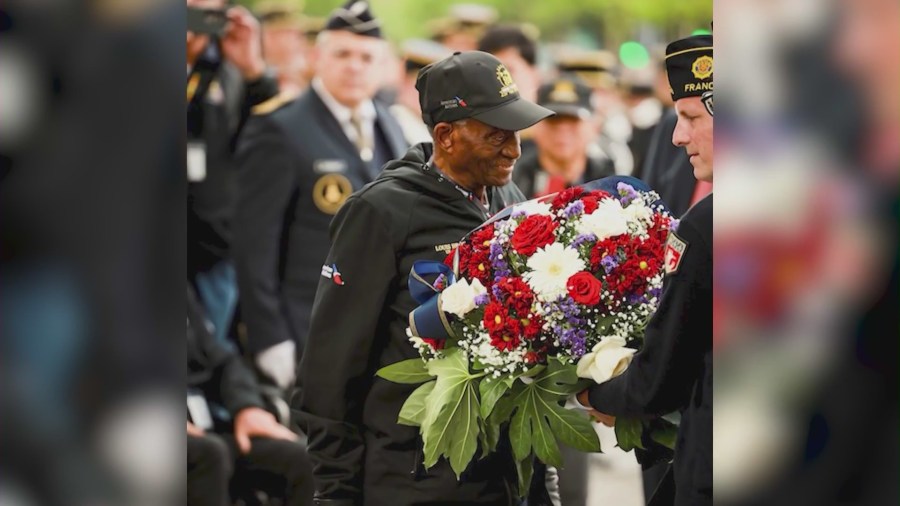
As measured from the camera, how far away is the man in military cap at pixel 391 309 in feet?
9.17

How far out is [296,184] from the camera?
5148 millimetres

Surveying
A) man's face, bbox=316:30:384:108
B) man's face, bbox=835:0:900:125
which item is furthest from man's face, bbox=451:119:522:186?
man's face, bbox=316:30:384:108

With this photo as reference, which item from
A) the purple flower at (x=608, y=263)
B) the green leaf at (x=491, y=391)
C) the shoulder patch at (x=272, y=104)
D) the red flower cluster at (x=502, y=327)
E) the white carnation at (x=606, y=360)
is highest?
the purple flower at (x=608, y=263)

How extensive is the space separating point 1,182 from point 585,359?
1566mm

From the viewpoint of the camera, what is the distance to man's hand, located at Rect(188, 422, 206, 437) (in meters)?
4.97

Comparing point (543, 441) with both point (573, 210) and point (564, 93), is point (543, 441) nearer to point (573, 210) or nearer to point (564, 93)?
point (573, 210)

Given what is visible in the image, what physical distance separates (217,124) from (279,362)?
98 centimetres

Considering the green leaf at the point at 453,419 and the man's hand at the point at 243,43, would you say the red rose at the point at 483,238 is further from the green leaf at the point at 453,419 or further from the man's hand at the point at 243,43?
the man's hand at the point at 243,43

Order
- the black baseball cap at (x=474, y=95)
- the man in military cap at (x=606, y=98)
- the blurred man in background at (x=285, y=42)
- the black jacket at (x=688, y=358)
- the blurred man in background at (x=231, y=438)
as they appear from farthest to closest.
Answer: the man in military cap at (x=606, y=98), the blurred man in background at (x=285, y=42), the blurred man in background at (x=231, y=438), the black baseball cap at (x=474, y=95), the black jacket at (x=688, y=358)

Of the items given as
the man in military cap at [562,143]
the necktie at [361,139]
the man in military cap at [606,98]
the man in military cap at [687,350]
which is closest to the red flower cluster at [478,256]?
the man in military cap at [687,350]

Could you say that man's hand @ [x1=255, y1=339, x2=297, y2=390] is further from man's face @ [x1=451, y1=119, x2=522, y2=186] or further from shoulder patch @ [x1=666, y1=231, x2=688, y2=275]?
shoulder patch @ [x1=666, y1=231, x2=688, y2=275]

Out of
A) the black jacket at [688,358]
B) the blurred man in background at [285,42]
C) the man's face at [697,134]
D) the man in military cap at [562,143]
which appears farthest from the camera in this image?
the man in military cap at [562,143]

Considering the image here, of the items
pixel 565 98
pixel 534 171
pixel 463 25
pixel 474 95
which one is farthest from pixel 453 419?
pixel 565 98

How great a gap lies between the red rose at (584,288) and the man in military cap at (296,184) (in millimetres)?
2566
